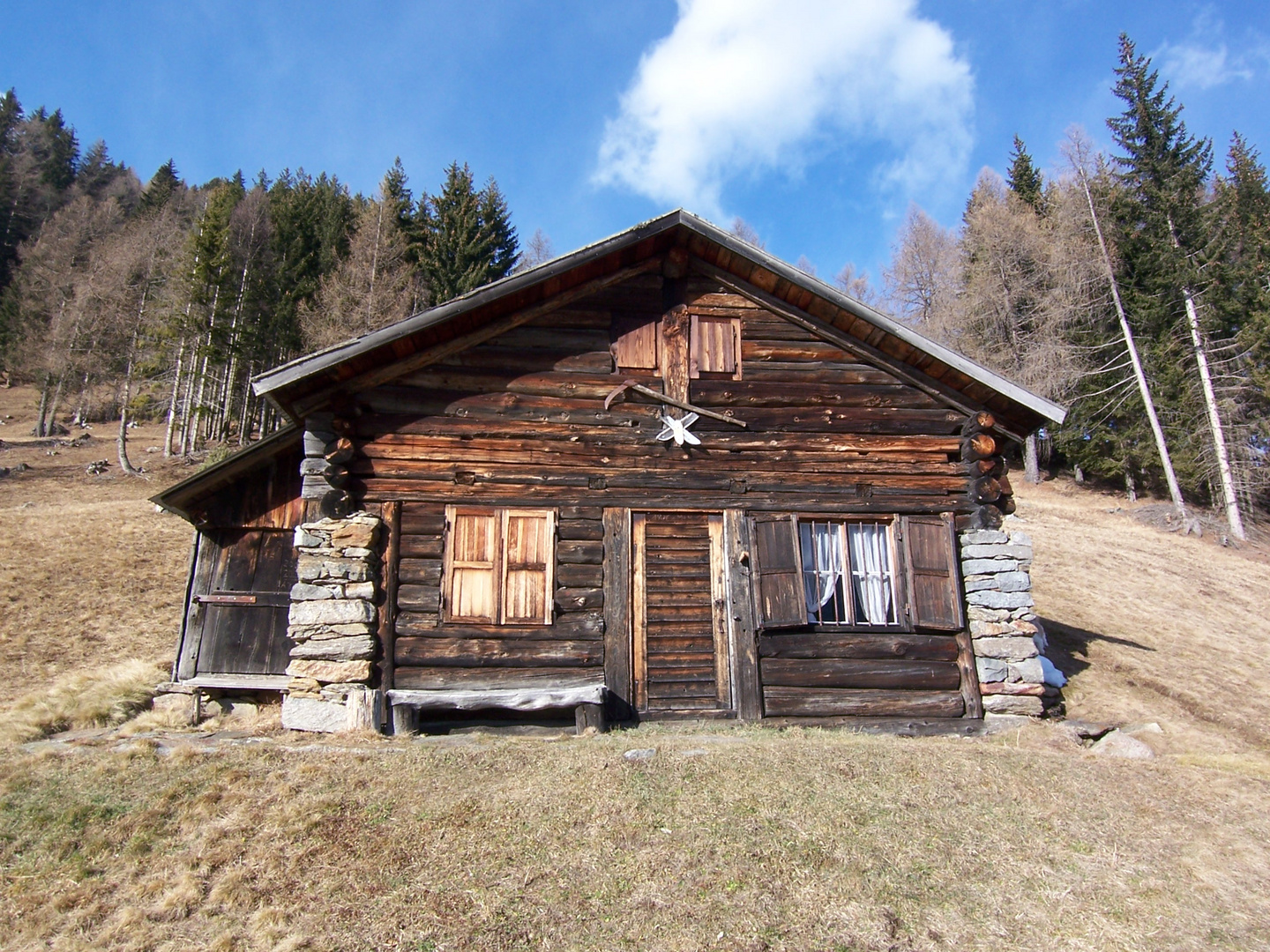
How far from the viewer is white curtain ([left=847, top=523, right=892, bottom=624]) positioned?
10492 mm

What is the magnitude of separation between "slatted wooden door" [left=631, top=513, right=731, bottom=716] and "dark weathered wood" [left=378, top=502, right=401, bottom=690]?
3.11m

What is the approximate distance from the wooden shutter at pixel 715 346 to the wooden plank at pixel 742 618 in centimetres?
209

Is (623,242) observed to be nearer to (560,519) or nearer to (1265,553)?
(560,519)

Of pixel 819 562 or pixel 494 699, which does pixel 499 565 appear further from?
pixel 819 562

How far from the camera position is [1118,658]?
1376 cm

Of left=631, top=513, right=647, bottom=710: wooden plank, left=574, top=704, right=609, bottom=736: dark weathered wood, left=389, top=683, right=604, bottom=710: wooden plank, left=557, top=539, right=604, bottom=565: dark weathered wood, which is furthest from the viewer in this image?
left=557, top=539, right=604, bottom=565: dark weathered wood

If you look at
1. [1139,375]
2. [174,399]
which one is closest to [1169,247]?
[1139,375]

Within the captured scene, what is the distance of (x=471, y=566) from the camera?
9906 millimetres

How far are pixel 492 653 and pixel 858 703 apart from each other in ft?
16.1

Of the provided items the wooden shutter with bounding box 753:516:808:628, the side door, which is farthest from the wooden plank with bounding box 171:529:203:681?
the wooden shutter with bounding box 753:516:808:628

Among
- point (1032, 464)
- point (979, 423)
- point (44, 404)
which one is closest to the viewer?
point (979, 423)

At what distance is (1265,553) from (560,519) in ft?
91.0

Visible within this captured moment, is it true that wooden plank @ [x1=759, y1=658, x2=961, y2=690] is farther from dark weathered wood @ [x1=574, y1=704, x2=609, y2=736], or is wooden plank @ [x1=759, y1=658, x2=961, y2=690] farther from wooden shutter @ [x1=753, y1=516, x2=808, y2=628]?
dark weathered wood @ [x1=574, y1=704, x2=609, y2=736]

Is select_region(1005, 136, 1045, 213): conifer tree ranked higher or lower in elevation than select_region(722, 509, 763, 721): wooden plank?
higher
